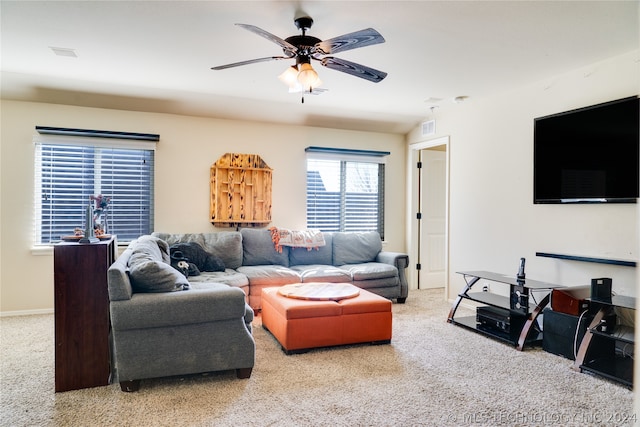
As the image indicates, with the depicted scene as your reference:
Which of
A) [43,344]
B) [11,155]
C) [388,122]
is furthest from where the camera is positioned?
[388,122]

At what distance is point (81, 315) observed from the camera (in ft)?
8.35

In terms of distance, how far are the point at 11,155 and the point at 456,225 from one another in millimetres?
5118

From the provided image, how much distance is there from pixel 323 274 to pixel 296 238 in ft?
2.35

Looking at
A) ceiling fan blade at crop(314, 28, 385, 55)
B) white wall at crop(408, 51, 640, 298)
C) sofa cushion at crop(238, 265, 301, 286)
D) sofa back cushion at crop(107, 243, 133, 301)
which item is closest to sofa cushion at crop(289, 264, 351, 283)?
sofa cushion at crop(238, 265, 301, 286)

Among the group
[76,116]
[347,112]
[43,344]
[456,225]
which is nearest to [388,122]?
[347,112]

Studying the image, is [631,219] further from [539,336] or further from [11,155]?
[11,155]

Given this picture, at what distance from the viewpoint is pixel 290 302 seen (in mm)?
3316

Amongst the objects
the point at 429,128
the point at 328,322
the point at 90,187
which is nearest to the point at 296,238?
the point at 328,322

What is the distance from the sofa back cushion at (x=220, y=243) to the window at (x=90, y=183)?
50 centimetres

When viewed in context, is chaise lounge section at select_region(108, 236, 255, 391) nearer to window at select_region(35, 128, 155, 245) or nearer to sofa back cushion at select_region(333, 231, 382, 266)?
window at select_region(35, 128, 155, 245)

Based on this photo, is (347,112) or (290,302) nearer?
(290,302)

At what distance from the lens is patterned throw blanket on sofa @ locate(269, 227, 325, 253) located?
502 cm

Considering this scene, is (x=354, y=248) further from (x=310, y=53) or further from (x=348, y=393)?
(x=310, y=53)

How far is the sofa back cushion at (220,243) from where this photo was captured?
4.62 metres
